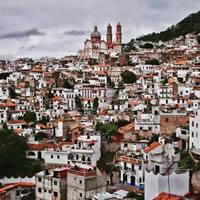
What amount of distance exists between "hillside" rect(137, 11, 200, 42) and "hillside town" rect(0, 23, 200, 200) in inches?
1301

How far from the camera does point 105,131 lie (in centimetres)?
3178

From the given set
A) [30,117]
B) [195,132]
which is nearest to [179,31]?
[30,117]

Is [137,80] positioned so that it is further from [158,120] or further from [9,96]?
[158,120]

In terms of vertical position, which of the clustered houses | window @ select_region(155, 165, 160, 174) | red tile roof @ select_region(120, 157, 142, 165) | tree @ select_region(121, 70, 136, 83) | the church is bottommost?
the clustered houses

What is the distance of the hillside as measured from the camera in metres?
96.6

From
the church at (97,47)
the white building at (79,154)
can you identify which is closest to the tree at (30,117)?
the white building at (79,154)

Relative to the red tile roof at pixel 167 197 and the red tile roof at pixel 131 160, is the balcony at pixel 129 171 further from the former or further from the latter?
the red tile roof at pixel 167 197

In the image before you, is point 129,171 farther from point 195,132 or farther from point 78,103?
point 78,103

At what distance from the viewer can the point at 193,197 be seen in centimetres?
1733

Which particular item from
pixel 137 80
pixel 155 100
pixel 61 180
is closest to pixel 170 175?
pixel 61 180

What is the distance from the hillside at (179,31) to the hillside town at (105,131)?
33.0 metres

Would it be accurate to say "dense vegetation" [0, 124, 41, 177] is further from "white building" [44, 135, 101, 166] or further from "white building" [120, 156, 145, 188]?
"white building" [120, 156, 145, 188]

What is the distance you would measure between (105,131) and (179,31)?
75410mm

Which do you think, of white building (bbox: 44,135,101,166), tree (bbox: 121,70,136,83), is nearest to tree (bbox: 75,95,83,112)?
tree (bbox: 121,70,136,83)
